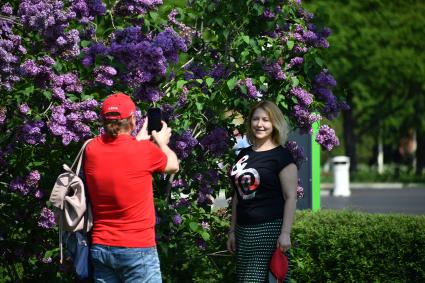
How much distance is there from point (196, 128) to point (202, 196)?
1.51 ft

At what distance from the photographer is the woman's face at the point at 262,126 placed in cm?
550

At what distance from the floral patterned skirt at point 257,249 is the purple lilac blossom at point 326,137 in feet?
3.97

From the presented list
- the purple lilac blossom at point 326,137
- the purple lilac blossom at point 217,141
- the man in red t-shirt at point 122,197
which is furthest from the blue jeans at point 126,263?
the purple lilac blossom at point 326,137

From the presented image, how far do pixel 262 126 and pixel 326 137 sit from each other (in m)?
1.15

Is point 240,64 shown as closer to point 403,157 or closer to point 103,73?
point 103,73

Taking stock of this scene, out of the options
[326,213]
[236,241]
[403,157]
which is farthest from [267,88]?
[403,157]

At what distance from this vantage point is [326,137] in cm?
654

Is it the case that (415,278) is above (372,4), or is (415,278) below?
below

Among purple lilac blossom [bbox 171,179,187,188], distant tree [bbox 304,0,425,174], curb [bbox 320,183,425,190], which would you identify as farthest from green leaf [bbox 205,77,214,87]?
distant tree [bbox 304,0,425,174]

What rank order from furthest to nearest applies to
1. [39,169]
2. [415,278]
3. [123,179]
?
[415,278] < [39,169] < [123,179]

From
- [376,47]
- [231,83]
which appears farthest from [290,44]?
[376,47]

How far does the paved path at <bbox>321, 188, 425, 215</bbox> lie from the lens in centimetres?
2320

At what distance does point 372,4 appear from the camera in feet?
122

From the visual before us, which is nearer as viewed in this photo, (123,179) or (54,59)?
(123,179)
